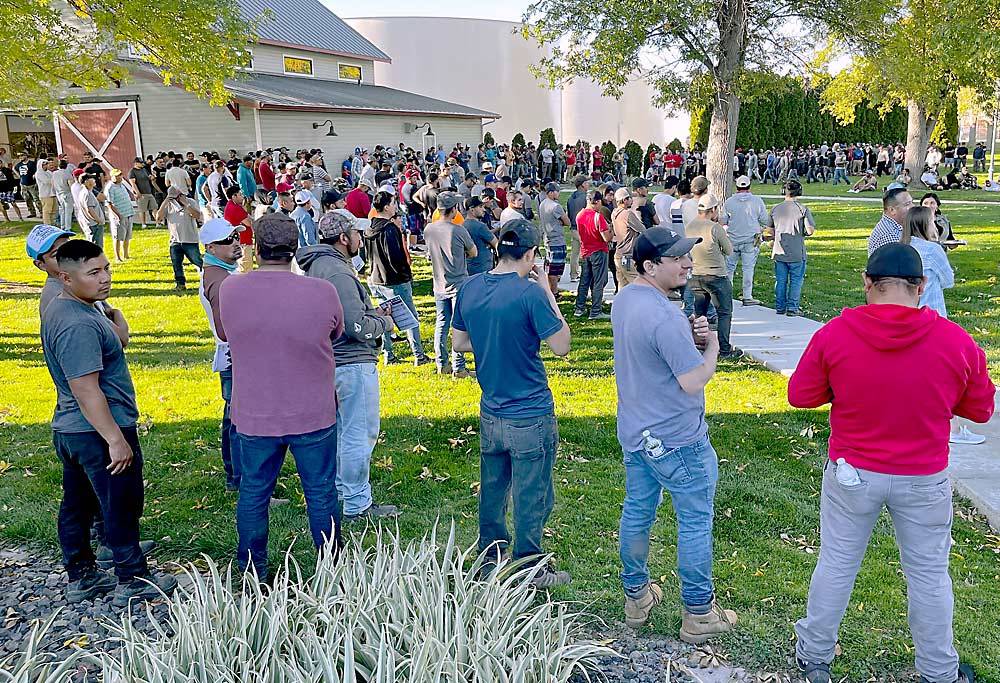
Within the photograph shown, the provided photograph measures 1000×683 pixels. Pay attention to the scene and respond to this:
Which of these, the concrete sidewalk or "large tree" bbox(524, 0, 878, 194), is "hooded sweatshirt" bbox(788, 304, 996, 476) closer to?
the concrete sidewalk

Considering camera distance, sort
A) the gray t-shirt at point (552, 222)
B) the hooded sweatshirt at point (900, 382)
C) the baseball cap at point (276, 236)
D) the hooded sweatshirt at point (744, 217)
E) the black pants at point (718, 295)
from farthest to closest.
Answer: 1. the gray t-shirt at point (552, 222)
2. the hooded sweatshirt at point (744, 217)
3. the black pants at point (718, 295)
4. the baseball cap at point (276, 236)
5. the hooded sweatshirt at point (900, 382)

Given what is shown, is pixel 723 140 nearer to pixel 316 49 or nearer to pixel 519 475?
pixel 519 475

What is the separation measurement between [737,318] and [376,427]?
6.72 m

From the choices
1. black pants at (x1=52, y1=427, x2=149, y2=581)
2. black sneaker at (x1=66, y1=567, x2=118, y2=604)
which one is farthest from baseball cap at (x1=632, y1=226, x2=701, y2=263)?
black sneaker at (x1=66, y1=567, x2=118, y2=604)

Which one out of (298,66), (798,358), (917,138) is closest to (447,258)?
(798,358)

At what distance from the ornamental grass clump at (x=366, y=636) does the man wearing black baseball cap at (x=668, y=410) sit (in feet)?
2.11

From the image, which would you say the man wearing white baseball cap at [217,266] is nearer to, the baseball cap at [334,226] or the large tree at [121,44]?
the baseball cap at [334,226]

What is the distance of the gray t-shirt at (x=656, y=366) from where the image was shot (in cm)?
352

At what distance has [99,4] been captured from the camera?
12.3 metres

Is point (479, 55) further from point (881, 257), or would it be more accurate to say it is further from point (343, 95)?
point (881, 257)

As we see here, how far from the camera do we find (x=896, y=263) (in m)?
3.22

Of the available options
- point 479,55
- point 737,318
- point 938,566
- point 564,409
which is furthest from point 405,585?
point 479,55

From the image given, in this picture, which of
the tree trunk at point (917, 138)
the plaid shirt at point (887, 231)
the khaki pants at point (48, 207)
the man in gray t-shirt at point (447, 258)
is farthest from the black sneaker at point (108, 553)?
the tree trunk at point (917, 138)

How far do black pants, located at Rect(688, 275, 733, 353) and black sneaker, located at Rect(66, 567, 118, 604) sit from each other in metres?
6.02
